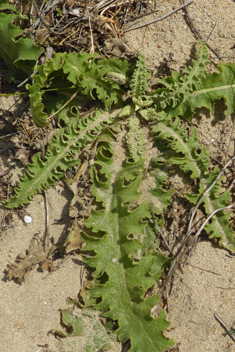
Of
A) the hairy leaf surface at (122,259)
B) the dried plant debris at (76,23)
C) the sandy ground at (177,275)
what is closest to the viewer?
the hairy leaf surface at (122,259)

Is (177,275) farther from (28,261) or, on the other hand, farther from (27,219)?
(27,219)

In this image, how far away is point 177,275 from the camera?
338 centimetres

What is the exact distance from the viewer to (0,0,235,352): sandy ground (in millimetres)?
3271

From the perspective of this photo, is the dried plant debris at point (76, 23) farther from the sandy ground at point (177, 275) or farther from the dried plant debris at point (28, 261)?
the dried plant debris at point (28, 261)

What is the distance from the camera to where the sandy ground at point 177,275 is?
3.27 meters

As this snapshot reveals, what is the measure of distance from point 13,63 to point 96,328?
8.85 feet

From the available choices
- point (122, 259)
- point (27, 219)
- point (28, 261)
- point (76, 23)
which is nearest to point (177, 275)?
point (122, 259)

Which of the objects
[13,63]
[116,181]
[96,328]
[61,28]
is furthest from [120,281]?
[61,28]

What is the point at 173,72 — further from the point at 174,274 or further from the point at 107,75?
the point at 174,274

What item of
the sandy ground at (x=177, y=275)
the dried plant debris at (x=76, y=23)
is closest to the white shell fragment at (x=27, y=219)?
the sandy ground at (x=177, y=275)

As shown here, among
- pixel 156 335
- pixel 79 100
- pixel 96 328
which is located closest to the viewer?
pixel 156 335

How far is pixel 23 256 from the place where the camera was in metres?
3.35


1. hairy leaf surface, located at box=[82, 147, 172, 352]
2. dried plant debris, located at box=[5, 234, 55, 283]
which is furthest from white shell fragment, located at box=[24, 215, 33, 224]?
hairy leaf surface, located at box=[82, 147, 172, 352]

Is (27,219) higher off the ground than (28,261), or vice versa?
(27,219)
